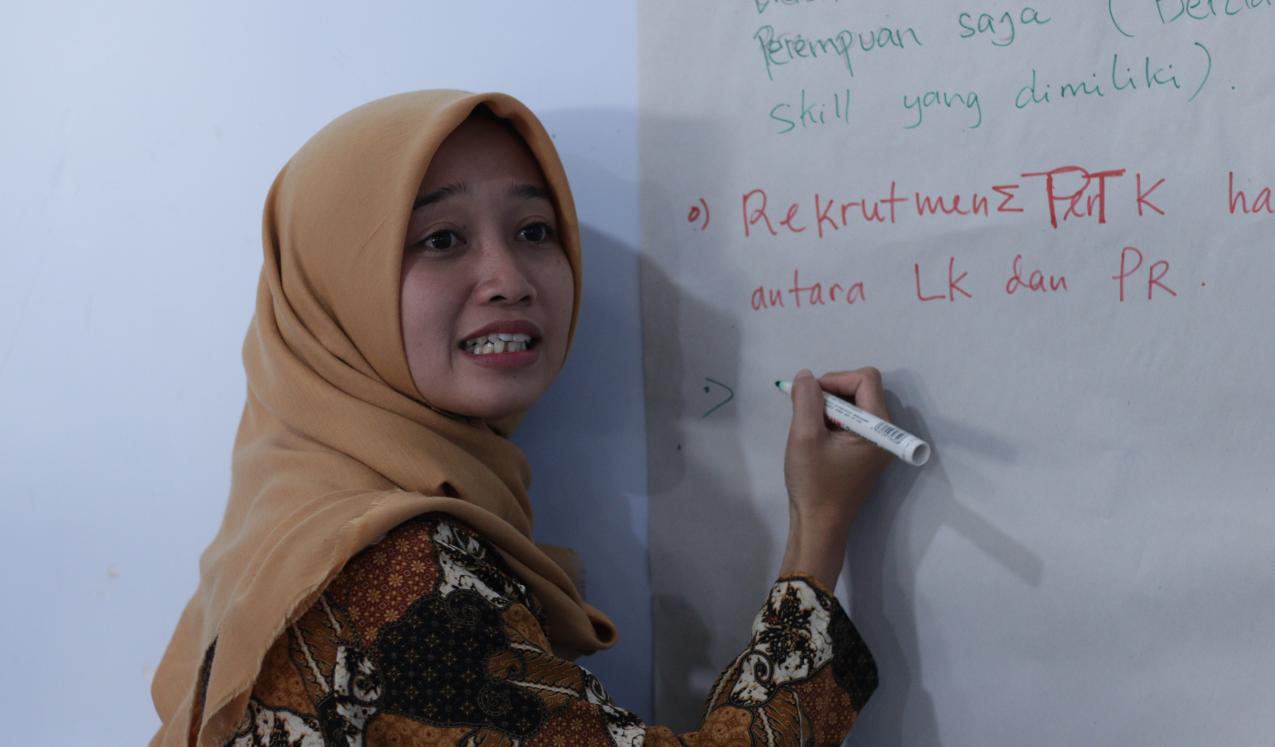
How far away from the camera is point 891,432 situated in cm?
89

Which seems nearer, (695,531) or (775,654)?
(775,654)

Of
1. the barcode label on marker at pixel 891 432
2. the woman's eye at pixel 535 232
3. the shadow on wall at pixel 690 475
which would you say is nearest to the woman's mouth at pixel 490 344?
the woman's eye at pixel 535 232

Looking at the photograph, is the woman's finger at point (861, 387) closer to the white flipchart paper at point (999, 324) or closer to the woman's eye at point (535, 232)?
the white flipchart paper at point (999, 324)

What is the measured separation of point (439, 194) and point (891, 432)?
443 mm

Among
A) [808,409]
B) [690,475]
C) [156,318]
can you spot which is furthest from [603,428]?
[156,318]

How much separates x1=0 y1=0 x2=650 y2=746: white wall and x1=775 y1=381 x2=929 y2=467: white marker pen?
23 cm

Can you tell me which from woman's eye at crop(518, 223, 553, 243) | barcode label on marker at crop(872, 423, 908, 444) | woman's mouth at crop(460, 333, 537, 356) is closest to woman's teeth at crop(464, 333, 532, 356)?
woman's mouth at crop(460, 333, 537, 356)

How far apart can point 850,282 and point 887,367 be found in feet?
0.29

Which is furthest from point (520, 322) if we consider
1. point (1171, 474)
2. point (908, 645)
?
point (1171, 474)

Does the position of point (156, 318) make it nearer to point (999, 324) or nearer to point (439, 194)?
point (439, 194)

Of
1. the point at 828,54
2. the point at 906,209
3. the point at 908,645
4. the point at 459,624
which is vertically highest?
the point at 828,54

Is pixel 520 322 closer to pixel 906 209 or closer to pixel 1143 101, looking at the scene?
pixel 906 209

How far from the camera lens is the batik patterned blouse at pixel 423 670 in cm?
74

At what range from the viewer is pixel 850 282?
38.9 inches
